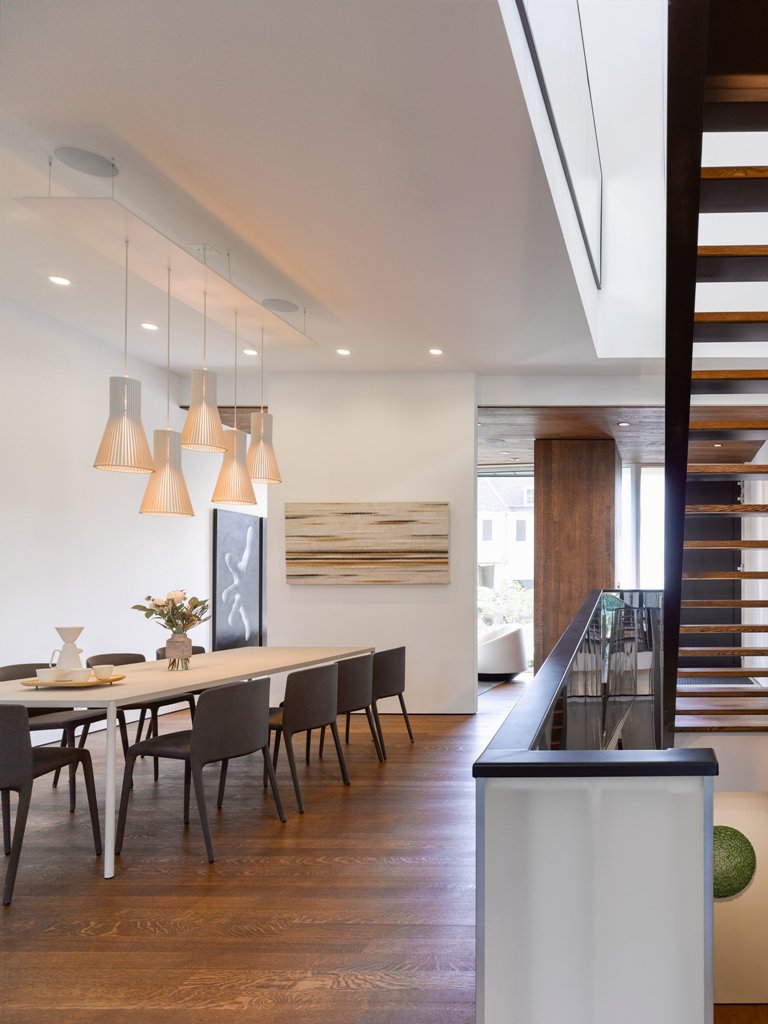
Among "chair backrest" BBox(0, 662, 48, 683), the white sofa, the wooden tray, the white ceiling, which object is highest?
the white ceiling

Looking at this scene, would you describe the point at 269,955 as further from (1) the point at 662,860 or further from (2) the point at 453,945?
(1) the point at 662,860

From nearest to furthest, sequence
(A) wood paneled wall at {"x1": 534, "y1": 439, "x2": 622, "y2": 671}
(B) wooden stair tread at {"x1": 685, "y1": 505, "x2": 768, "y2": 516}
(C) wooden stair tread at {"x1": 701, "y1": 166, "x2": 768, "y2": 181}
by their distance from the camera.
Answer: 1. (C) wooden stair tread at {"x1": 701, "y1": 166, "x2": 768, "y2": 181}
2. (B) wooden stair tread at {"x1": 685, "y1": 505, "x2": 768, "y2": 516}
3. (A) wood paneled wall at {"x1": 534, "y1": 439, "x2": 622, "y2": 671}

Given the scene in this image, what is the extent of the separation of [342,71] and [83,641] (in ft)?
16.7

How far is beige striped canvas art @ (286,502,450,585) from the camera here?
755 centimetres

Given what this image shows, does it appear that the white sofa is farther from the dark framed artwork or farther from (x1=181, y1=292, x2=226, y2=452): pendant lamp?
(x1=181, y1=292, x2=226, y2=452): pendant lamp

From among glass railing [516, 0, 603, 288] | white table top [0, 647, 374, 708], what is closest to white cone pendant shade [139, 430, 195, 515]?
white table top [0, 647, 374, 708]

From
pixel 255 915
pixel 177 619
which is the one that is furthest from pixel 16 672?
pixel 255 915

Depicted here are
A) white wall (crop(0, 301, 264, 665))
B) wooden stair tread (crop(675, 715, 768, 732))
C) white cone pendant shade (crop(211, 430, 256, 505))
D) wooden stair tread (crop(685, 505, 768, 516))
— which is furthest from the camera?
white wall (crop(0, 301, 264, 665))

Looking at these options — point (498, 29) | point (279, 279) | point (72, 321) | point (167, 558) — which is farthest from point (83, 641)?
point (498, 29)

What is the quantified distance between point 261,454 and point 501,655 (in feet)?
18.7

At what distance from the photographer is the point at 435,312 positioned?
19.3 feet

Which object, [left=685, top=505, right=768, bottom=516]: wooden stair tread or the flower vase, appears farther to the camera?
the flower vase

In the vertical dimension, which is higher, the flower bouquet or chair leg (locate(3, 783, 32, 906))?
the flower bouquet

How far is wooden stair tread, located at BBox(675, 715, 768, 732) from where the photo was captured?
5.60m
